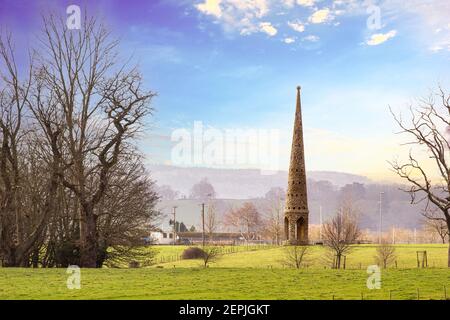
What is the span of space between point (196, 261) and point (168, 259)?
17.0 ft

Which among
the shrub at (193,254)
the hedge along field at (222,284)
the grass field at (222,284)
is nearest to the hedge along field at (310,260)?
the shrub at (193,254)

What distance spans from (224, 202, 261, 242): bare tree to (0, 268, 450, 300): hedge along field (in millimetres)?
91731

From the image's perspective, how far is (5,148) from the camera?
3266cm

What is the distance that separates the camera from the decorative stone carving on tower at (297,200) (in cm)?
6288

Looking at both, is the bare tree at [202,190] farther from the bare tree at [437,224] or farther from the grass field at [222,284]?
the grass field at [222,284]

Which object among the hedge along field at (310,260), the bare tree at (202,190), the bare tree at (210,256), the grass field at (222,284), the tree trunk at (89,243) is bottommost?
the hedge along field at (310,260)

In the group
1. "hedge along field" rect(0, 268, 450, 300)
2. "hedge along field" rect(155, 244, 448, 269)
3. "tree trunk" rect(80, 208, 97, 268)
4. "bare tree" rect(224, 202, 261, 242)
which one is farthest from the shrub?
"bare tree" rect(224, 202, 261, 242)

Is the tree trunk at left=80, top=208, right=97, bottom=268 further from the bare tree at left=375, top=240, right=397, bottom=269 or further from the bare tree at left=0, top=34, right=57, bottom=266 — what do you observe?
the bare tree at left=375, top=240, right=397, bottom=269

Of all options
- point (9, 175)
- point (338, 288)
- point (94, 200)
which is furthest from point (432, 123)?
point (9, 175)

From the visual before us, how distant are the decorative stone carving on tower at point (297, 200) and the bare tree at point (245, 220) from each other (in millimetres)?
52532

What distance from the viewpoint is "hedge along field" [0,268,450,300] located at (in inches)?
694

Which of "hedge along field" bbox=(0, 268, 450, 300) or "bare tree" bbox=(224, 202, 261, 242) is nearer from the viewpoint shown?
"hedge along field" bbox=(0, 268, 450, 300)

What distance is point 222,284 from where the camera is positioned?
66.5ft

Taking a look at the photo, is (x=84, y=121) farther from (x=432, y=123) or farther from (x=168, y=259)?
(x=168, y=259)
